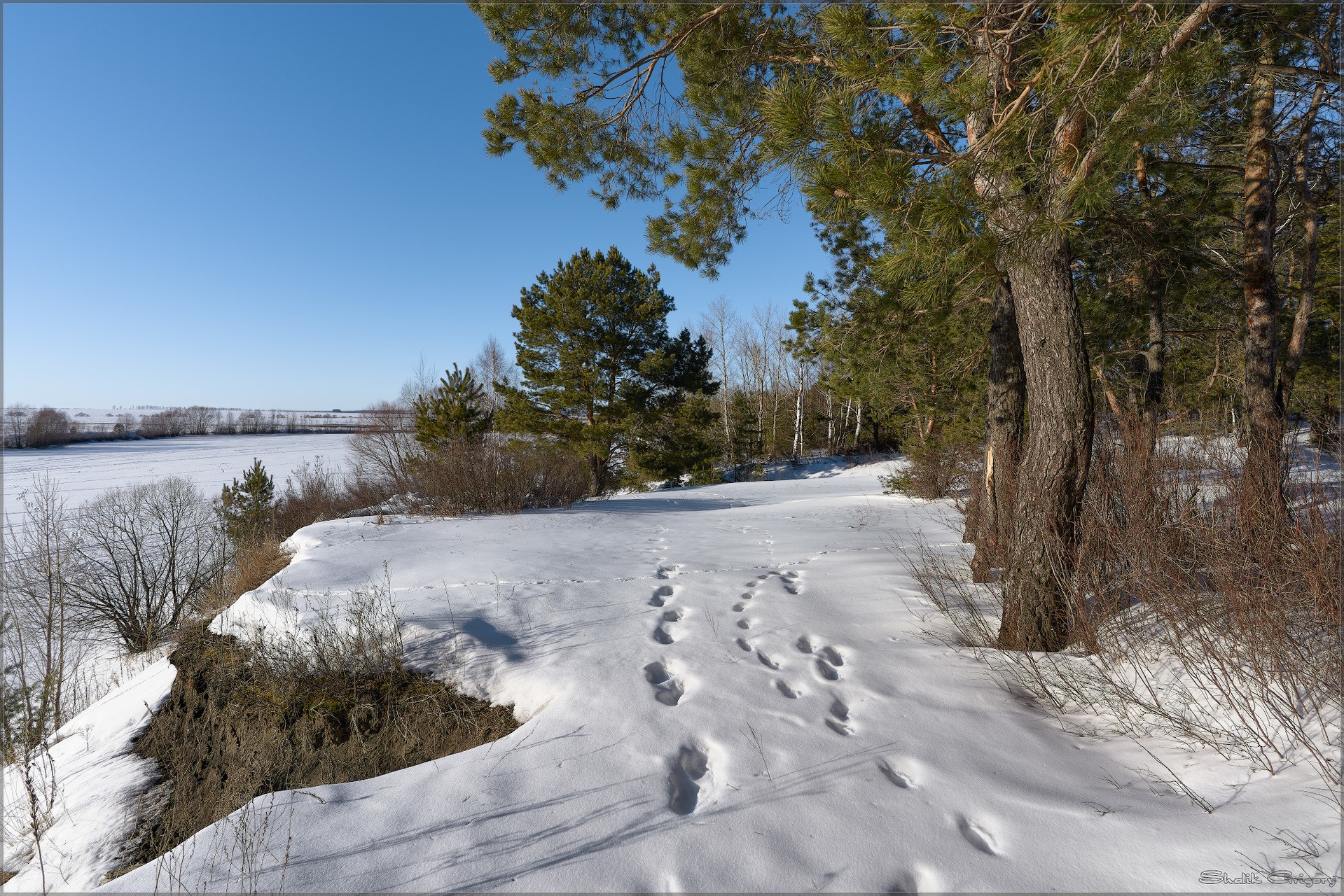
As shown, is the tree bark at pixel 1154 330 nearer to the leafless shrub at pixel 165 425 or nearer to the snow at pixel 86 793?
the snow at pixel 86 793

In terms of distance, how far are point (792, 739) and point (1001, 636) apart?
5.55ft

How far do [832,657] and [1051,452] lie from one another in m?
1.76

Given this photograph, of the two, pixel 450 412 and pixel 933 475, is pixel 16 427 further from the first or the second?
pixel 933 475

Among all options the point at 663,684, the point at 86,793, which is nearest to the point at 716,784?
the point at 663,684

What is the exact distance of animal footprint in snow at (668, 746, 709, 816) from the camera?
6.59ft

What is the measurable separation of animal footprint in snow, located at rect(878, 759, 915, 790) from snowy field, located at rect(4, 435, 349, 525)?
23.8 metres

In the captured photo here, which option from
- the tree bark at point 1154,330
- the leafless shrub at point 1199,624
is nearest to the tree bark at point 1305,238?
the tree bark at point 1154,330

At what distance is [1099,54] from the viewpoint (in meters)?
2.21

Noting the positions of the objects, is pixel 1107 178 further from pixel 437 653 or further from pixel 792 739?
pixel 437 653

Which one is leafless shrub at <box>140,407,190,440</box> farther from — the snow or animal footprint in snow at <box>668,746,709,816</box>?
animal footprint in snow at <box>668,746,709,816</box>

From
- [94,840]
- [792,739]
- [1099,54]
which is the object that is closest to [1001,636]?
[792,739]

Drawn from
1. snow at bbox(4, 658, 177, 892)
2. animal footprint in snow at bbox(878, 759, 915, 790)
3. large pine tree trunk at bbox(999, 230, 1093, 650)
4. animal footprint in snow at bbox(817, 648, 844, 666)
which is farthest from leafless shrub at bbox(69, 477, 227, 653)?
large pine tree trunk at bbox(999, 230, 1093, 650)

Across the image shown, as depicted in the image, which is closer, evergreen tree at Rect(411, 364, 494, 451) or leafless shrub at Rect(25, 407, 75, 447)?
evergreen tree at Rect(411, 364, 494, 451)

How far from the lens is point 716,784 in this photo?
6.91 feet
